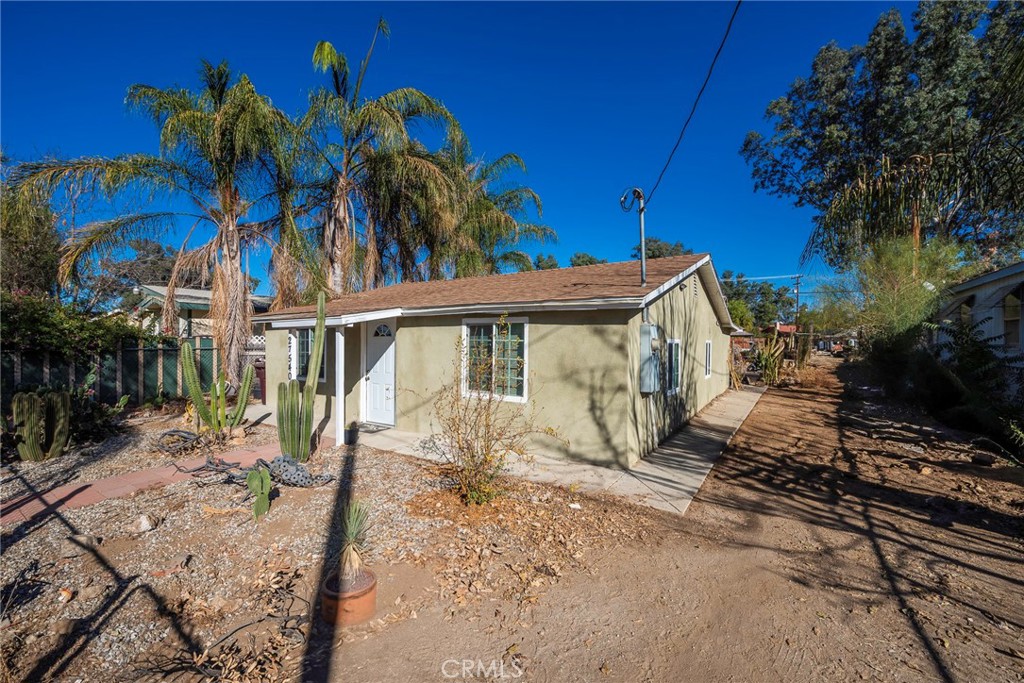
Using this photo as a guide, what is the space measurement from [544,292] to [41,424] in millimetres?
8136

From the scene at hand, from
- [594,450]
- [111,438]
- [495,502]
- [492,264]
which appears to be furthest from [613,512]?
[492,264]

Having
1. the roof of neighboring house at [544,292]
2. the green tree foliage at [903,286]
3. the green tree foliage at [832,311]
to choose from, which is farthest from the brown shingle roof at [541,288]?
the green tree foliage at [832,311]

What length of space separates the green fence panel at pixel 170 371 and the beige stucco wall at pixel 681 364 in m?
13.0

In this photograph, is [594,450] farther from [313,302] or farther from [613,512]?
[313,302]

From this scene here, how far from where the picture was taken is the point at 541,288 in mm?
8625

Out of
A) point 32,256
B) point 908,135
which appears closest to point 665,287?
point 32,256

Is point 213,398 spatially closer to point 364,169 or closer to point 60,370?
point 60,370

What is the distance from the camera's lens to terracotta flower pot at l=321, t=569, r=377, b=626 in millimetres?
3291

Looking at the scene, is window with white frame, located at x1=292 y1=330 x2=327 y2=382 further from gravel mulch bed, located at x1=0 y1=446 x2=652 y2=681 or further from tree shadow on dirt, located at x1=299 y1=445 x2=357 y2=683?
tree shadow on dirt, located at x1=299 y1=445 x2=357 y2=683

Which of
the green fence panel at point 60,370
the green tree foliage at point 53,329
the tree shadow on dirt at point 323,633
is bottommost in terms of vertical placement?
the tree shadow on dirt at point 323,633

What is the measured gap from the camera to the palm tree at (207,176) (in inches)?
430

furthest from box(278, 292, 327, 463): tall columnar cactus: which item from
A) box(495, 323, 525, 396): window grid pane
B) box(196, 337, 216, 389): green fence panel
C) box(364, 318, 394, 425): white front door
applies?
box(196, 337, 216, 389): green fence panel

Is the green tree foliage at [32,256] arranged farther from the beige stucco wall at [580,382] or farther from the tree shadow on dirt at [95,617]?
the beige stucco wall at [580,382]

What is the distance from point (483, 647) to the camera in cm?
312
